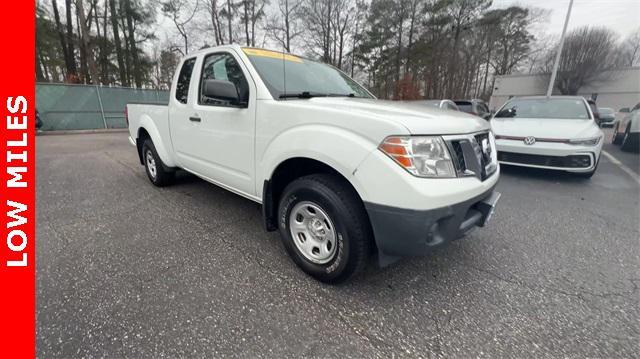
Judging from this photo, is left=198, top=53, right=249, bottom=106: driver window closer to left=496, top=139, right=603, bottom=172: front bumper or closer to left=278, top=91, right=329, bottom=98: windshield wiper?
left=278, top=91, right=329, bottom=98: windshield wiper

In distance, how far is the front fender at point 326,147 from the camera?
Answer: 5.35 feet

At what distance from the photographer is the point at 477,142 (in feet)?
6.44

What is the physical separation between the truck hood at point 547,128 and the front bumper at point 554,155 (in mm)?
153

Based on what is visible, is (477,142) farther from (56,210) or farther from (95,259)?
(56,210)

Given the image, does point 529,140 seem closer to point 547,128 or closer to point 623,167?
point 547,128

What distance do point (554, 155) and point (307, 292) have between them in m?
4.93

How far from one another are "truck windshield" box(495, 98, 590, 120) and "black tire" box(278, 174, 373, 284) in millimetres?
5729

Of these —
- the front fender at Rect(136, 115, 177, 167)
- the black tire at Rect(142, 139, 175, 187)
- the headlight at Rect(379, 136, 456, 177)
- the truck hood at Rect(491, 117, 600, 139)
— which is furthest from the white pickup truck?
the truck hood at Rect(491, 117, 600, 139)

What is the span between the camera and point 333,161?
171 centimetres

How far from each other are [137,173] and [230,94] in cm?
403

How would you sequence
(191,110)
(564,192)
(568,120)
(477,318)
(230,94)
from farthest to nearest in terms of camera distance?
(568,120) < (564,192) < (191,110) < (230,94) < (477,318)
